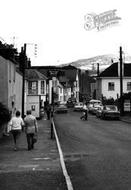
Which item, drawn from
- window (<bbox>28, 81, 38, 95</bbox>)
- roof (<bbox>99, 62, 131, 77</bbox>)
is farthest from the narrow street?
roof (<bbox>99, 62, 131, 77</bbox>)

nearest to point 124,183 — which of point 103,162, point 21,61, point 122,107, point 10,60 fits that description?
point 103,162

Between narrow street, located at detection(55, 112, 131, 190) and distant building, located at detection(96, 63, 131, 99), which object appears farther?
distant building, located at detection(96, 63, 131, 99)

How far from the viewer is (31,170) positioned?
12484mm

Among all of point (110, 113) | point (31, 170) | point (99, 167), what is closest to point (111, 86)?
point (110, 113)

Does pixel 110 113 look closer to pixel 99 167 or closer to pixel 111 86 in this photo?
pixel 99 167

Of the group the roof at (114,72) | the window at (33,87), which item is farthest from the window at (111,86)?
the window at (33,87)

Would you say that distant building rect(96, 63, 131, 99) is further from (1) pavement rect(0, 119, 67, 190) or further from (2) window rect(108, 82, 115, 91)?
(1) pavement rect(0, 119, 67, 190)

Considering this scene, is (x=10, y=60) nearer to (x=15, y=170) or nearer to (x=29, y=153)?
(x=29, y=153)

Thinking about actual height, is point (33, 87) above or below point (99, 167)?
above

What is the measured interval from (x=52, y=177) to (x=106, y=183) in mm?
1822

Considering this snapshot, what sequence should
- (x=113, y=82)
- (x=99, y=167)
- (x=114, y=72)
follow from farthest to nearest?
→ (x=114, y=72), (x=113, y=82), (x=99, y=167)

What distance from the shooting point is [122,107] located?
51438 millimetres

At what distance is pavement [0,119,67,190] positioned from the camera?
1006 cm

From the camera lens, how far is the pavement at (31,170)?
1006cm
